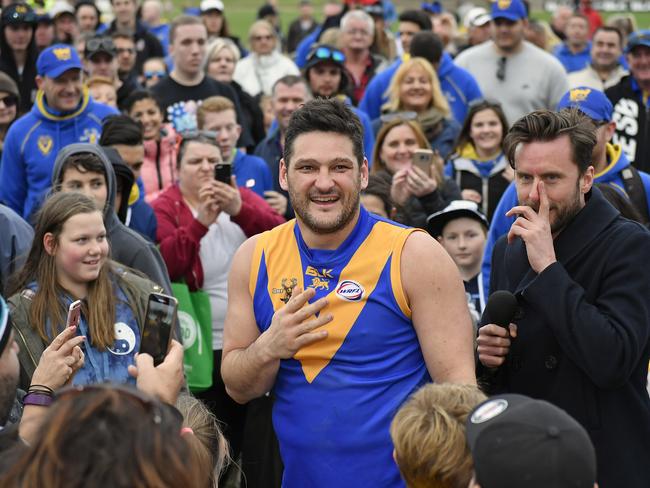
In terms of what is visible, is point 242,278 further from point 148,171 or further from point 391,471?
point 148,171

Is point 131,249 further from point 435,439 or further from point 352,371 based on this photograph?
point 435,439

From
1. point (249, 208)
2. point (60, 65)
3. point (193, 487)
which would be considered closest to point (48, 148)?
point (60, 65)

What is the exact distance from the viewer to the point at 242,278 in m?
3.88

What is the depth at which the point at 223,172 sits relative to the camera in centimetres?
641

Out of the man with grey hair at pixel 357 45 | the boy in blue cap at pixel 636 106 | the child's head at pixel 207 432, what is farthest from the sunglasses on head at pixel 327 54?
the child's head at pixel 207 432

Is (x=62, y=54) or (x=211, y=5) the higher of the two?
(x=211, y=5)

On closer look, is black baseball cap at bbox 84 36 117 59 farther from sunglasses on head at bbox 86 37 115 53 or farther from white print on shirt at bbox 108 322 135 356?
white print on shirt at bbox 108 322 135 356

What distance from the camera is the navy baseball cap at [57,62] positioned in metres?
7.76

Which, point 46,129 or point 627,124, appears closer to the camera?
point 46,129

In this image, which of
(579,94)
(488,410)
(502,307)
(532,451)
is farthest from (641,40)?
(532,451)

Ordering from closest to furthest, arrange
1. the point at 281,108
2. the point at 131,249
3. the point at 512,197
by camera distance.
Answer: the point at 131,249
the point at 512,197
the point at 281,108

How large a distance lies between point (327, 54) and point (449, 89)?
130cm

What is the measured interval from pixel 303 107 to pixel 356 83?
267 inches

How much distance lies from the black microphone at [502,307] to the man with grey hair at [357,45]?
6.44 m
